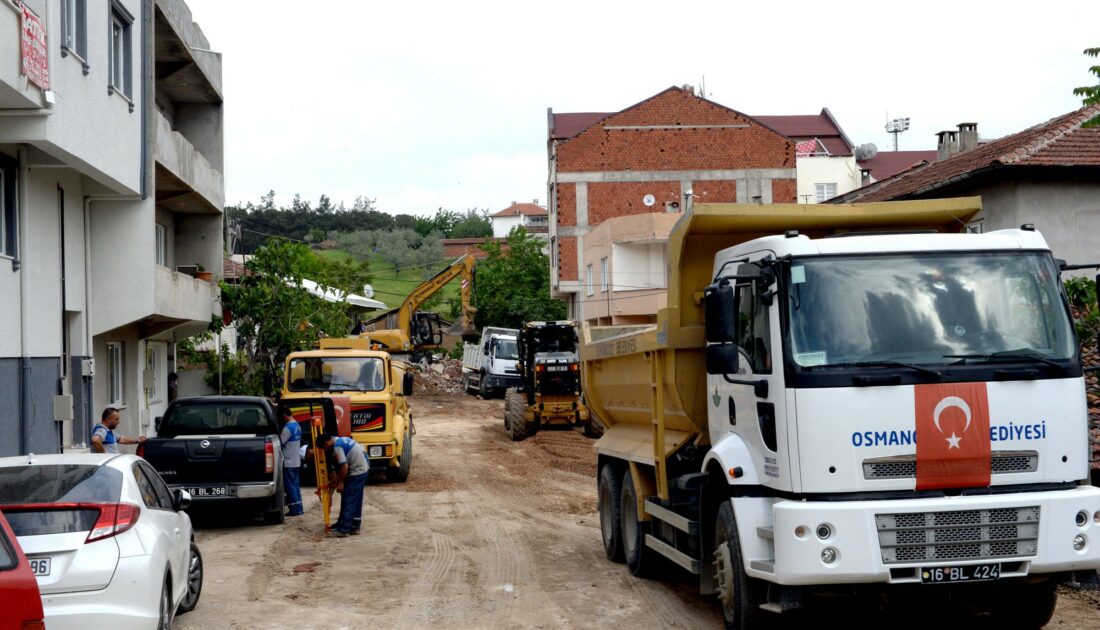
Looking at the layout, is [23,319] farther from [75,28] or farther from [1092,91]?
[1092,91]

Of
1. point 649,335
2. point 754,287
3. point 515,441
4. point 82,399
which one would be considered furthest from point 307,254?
point 754,287

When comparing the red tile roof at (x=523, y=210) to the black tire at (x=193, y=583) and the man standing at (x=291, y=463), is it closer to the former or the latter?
the man standing at (x=291, y=463)

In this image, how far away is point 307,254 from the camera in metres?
30.2

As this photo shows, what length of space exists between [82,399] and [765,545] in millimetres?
13592

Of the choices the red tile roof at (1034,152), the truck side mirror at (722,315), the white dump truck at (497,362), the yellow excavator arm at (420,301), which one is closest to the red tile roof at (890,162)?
the yellow excavator arm at (420,301)

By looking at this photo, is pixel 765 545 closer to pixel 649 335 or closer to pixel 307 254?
pixel 649 335

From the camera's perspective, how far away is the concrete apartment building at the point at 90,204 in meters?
13.8

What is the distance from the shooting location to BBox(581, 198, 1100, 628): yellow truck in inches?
268

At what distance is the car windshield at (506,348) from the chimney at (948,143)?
60.2ft

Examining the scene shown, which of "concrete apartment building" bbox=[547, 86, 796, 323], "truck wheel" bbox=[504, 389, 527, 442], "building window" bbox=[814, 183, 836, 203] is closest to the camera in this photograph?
"truck wheel" bbox=[504, 389, 527, 442]

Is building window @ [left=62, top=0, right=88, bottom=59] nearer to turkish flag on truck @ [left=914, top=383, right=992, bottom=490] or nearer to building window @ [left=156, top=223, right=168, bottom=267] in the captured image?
building window @ [left=156, top=223, right=168, bottom=267]

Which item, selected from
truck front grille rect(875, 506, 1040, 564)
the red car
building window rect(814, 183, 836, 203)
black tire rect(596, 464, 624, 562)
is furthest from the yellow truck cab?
building window rect(814, 183, 836, 203)

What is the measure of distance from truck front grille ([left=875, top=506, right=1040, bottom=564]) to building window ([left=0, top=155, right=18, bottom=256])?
40.3 ft

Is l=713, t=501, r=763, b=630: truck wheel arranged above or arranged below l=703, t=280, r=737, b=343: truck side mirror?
below
